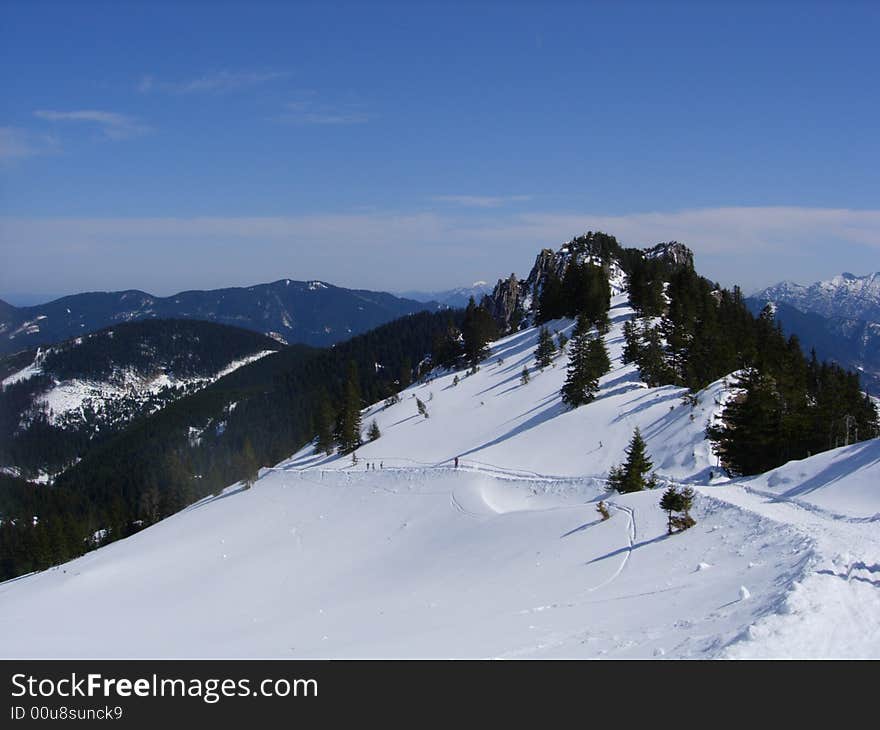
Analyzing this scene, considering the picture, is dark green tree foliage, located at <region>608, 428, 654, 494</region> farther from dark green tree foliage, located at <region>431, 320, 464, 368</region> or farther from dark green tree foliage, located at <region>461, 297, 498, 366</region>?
dark green tree foliage, located at <region>431, 320, 464, 368</region>

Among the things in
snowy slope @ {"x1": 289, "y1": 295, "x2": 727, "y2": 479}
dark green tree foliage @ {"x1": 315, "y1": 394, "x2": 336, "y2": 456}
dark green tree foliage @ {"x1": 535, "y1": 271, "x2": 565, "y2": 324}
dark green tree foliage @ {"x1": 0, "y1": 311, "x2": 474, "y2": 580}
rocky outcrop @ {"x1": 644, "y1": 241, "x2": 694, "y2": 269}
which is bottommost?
dark green tree foliage @ {"x1": 0, "y1": 311, "x2": 474, "y2": 580}

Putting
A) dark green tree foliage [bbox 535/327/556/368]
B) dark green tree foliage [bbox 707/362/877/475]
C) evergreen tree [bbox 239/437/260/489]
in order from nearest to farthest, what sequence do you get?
1. dark green tree foliage [bbox 707/362/877/475]
2. evergreen tree [bbox 239/437/260/489]
3. dark green tree foliage [bbox 535/327/556/368]

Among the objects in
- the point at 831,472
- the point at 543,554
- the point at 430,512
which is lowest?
the point at 430,512

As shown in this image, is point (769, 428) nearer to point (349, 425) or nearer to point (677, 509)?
point (677, 509)

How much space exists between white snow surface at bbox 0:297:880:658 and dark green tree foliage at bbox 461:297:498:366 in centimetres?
3265

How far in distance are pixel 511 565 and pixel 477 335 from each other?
62262mm

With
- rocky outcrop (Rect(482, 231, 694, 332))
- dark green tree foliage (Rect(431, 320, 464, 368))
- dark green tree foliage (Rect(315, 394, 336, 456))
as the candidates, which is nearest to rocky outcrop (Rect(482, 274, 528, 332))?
rocky outcrop (Rect(482, 231, 694, 332))

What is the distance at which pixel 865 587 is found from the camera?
40.7 ft

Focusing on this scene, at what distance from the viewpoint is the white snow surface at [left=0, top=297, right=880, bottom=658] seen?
40.7ft

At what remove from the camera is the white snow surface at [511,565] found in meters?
12.4

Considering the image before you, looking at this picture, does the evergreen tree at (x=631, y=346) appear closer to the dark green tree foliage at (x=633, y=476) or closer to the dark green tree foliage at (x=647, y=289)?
the dark green tree foliage at (x=647, y=289)

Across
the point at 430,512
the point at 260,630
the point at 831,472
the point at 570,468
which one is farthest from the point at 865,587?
the point at 570,468
